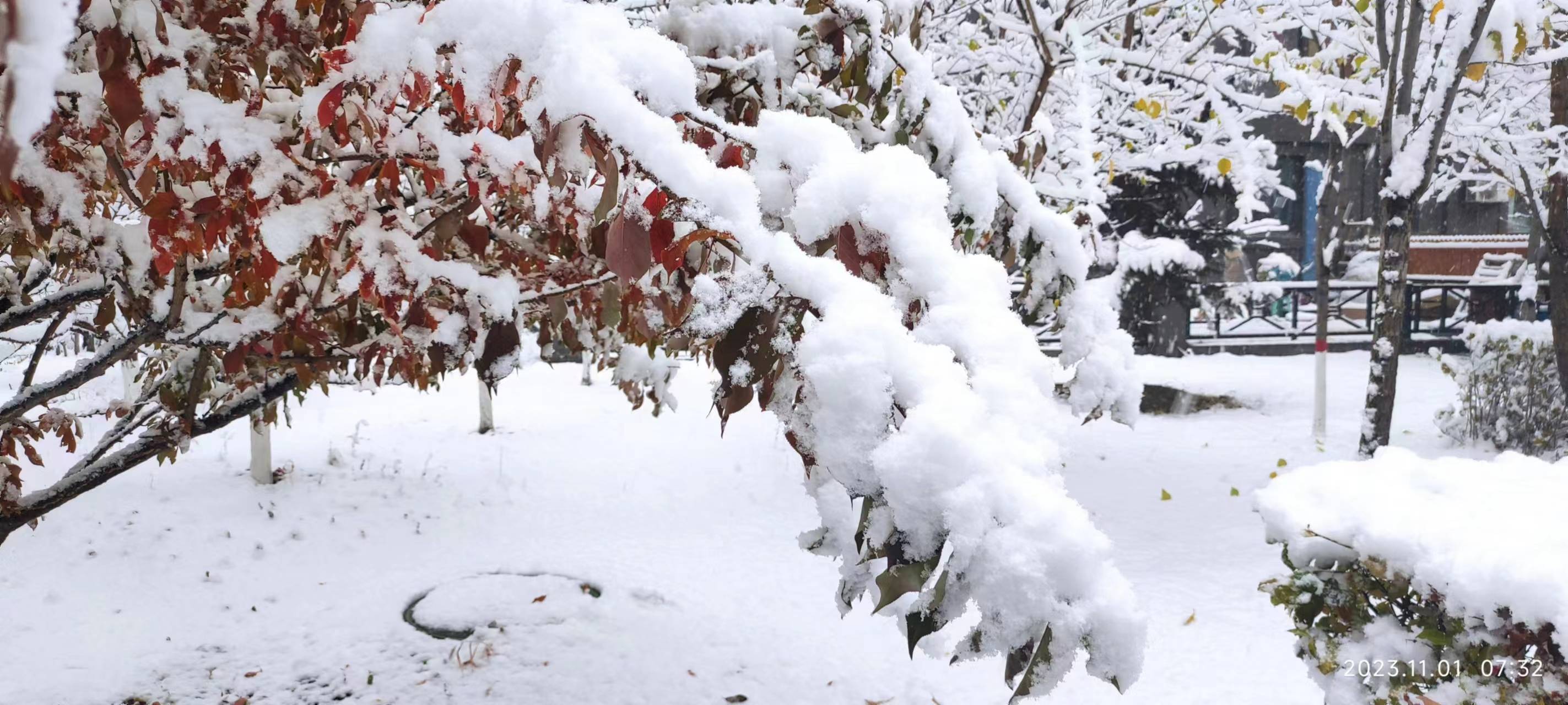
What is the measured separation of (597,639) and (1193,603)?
3.19 metres

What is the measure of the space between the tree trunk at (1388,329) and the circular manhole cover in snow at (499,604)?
482 centimetres

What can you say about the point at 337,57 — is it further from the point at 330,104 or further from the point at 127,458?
the point at 127,458

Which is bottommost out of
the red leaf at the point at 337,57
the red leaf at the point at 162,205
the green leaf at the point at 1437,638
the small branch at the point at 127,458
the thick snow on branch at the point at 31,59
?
the green leaf at the point at 1437,638

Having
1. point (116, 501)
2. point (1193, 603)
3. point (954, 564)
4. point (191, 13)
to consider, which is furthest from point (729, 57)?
point (116, 501)

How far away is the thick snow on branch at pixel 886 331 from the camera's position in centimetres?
103

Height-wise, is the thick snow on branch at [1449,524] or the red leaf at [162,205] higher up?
the red leaf at [162,205]

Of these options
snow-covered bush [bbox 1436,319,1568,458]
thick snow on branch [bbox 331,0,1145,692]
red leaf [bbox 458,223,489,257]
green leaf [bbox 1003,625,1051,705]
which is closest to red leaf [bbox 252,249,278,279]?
red leaf [bbox 458,223,489,257]

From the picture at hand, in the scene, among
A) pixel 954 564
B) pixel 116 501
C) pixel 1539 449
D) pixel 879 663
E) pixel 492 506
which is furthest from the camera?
pixel 1539 449

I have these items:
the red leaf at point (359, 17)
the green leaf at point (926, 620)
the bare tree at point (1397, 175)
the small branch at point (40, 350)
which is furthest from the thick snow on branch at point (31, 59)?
the bare tree at point (1397, 175)

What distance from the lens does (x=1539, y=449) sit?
24.2 feet

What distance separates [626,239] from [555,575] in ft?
15.1

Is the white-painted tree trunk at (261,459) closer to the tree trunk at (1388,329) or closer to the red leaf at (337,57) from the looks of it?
the red leaf at (337,57)

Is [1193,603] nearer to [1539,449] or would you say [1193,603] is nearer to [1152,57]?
[1152,57]

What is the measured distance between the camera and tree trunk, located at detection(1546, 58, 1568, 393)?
7.02 meters
